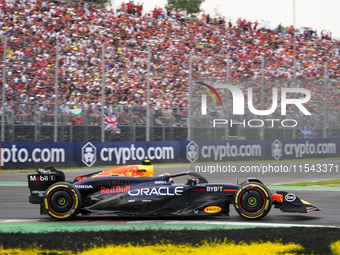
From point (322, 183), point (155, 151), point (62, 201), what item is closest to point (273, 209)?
point (62, 201)

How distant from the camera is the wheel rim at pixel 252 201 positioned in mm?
6746

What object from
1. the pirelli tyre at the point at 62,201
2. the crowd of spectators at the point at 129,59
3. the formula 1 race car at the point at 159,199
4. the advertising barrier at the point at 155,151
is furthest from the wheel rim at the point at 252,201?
the crowd of spectators at the point at 129,59

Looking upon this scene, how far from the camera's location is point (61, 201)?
6.92 meters

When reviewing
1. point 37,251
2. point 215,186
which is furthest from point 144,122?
point 37,251

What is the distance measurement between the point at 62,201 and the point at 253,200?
2861mm

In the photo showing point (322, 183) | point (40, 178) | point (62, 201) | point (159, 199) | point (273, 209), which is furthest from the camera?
point (322, 183)

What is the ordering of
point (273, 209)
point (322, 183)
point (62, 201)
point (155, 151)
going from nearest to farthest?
point (62, 201), point (273, 209), point (322, 183), point (155, 151)

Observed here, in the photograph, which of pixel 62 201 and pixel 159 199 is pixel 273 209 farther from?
pixel 62 201

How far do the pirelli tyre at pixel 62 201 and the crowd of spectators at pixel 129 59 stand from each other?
9.18 meters

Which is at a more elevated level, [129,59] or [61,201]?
[129,59]

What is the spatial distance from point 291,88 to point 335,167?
3423mm

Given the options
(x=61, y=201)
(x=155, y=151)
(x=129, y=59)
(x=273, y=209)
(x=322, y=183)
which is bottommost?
(x=322, y=183)

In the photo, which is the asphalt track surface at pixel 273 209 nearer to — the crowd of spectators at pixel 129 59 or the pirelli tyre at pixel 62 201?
the pirelli tyre at pixel 62 201

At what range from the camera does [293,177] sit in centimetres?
1482
